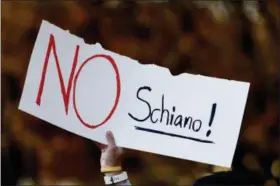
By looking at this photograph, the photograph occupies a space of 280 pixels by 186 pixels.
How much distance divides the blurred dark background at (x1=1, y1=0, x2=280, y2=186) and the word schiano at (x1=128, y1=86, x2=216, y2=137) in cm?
5

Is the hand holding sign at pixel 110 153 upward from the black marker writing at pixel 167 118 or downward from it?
downward

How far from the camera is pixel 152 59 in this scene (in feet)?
1.81

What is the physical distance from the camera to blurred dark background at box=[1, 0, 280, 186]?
0.54 meters

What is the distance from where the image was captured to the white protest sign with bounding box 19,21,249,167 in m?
0.54

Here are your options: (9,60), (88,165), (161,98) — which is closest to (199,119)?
(161,98)

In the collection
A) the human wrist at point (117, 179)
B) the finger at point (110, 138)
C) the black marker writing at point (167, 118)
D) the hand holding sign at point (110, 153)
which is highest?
the black marker writing at point (167, 118)

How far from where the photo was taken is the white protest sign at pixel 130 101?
54 cm

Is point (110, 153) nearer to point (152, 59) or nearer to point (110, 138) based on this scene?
point (110, 138)

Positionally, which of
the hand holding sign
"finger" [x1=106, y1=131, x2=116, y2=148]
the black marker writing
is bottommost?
the hand holding sign

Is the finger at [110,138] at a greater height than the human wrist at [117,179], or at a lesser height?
greater

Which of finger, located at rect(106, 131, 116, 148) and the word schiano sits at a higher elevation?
the word schiano

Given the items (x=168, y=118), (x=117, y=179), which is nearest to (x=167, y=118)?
(x=168, y=118)

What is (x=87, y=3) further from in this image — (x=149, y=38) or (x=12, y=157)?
(x=12, y=157)

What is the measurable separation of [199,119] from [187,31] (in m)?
0.12
